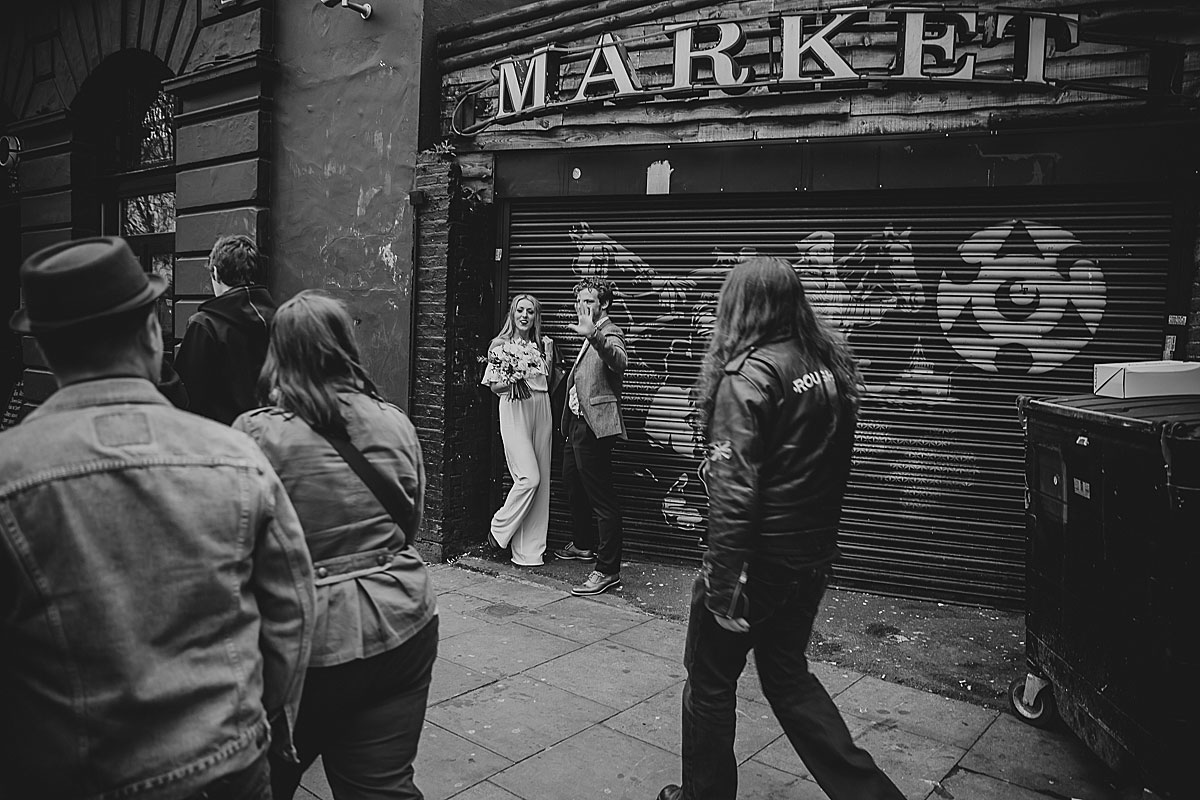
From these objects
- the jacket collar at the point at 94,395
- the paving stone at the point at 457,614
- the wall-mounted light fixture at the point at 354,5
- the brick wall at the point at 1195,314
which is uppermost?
the wall-mounted light fixture at the point at 354,5

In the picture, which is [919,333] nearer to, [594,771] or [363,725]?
[594,771]

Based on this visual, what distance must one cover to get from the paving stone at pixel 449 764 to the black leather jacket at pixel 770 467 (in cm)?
145

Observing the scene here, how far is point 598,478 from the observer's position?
6.75 meters

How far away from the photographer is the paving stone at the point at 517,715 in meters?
4.30

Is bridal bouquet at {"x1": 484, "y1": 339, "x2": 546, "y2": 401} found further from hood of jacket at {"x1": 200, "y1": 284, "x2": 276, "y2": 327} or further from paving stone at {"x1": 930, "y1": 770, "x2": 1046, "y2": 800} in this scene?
paving stone at {"x1": 930, "y1": 770, "x2": 1046, "y2": 800}

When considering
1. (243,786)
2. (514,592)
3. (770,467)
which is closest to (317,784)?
(243,786)

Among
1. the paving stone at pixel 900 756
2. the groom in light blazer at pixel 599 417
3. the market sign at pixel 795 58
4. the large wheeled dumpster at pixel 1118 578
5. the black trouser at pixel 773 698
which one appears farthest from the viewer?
the groom in light blazer at pixel 599 417

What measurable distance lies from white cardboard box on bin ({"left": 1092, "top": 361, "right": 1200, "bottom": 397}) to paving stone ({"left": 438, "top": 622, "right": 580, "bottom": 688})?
3.25 metres

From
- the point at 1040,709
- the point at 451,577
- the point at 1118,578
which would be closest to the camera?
the point at 1118,578

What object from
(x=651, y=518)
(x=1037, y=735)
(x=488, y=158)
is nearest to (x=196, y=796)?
(x=1037, y=735)

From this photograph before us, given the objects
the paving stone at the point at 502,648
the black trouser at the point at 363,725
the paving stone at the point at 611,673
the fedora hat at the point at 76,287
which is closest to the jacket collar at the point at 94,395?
the fedora hat at the point at 76,287

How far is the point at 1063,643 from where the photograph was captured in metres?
4.11

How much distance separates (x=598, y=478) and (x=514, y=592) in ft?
3.35

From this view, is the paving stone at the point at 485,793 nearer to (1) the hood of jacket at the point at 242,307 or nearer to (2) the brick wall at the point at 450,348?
(1) the hood of jacket at the point at 242,307
